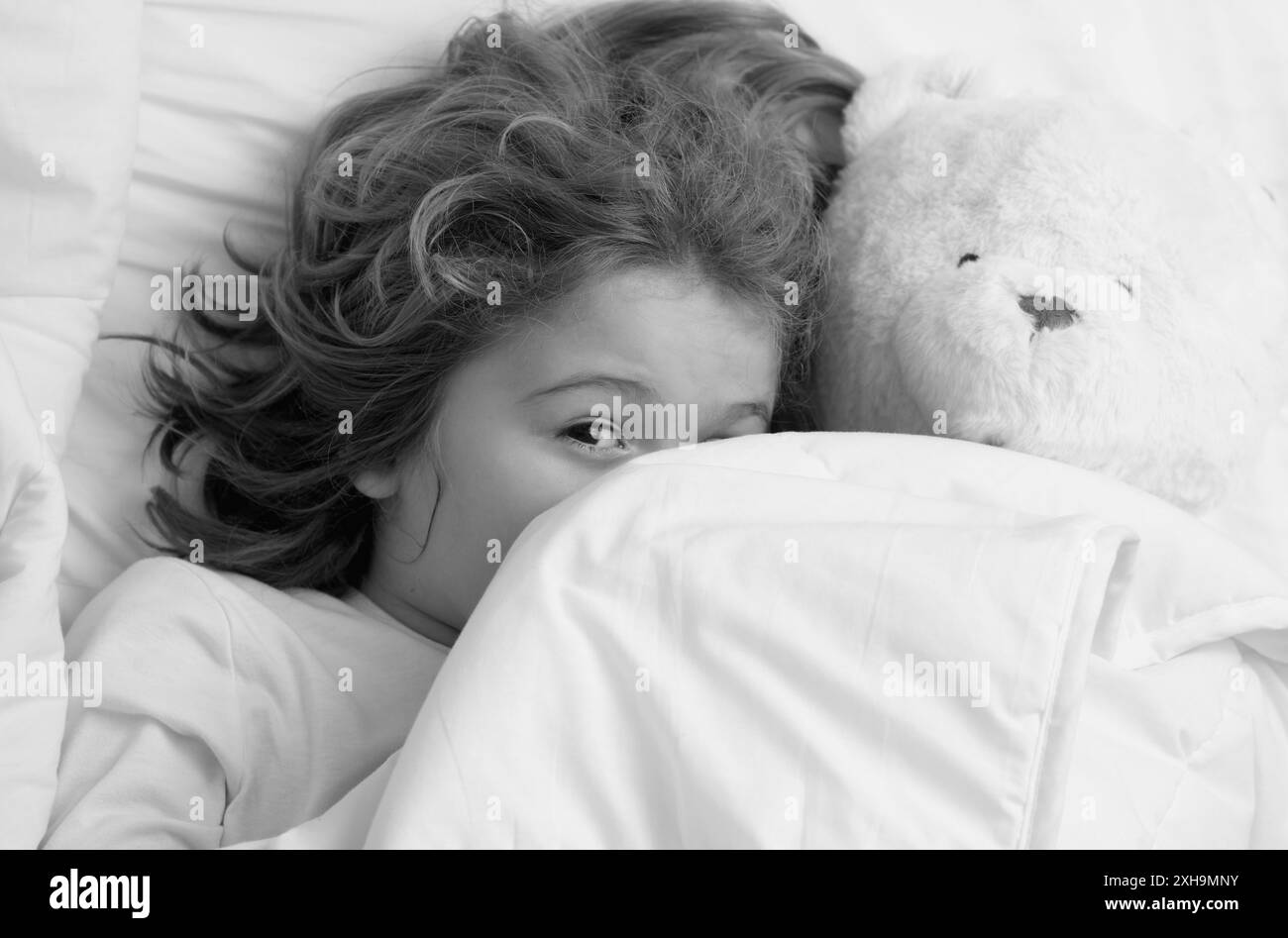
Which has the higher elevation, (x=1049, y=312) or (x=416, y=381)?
(x=1049, y=312)

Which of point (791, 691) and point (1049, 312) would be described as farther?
point (1049, 312)

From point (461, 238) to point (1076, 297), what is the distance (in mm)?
486

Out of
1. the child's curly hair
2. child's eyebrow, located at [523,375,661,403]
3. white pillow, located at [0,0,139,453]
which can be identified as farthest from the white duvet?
white pillow, located at [0,0,139,453]

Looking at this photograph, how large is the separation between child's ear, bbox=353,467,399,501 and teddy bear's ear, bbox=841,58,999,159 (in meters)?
0.51

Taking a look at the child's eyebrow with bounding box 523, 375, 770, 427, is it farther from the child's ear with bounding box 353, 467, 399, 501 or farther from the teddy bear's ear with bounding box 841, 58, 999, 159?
the teddy bear's ear with bounding box 841, 58, 999, 159

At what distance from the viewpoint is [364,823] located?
0.81 metres

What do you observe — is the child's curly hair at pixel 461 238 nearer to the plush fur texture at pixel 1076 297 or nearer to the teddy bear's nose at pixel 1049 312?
the plush fur texture at pixel 1076 297

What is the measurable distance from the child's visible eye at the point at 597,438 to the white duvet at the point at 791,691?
190 mm

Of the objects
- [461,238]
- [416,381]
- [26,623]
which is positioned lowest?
[26,623]

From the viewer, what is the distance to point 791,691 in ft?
2.48

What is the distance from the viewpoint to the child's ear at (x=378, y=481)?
3.72ft

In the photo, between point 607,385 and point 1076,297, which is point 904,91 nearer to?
point 1076,297

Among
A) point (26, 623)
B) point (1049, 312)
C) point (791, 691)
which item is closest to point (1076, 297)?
point (1049, 312)

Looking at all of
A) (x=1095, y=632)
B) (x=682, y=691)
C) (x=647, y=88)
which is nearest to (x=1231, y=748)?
(x=1095, y=632)
